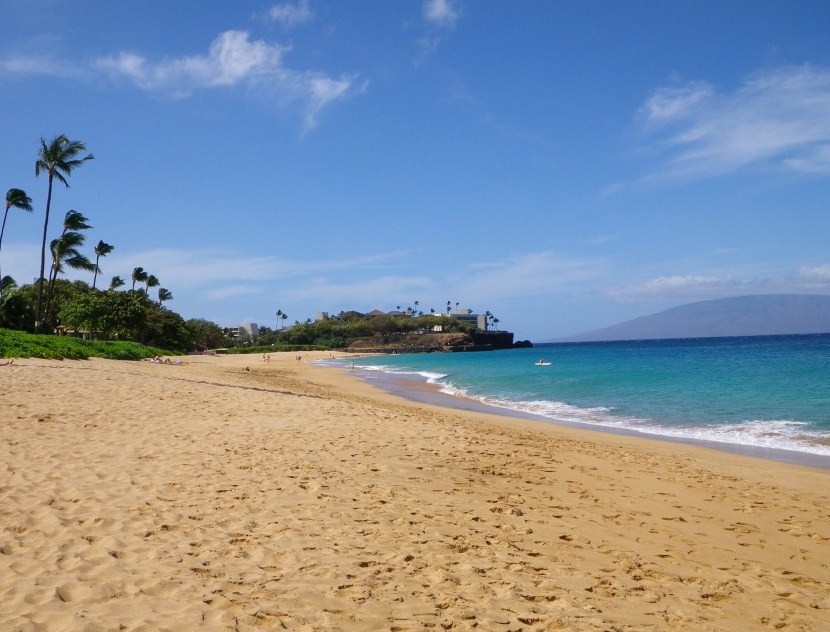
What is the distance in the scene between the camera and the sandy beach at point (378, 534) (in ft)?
12.5

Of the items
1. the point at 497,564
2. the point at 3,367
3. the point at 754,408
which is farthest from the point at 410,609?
the point at 754,408

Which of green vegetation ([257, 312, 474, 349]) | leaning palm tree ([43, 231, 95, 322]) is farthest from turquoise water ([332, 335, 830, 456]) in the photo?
green vegetation ([257, 312, 474, 349])

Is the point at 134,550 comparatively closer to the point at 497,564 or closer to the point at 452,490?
the point at 497,564

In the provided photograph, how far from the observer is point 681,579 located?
190 inches

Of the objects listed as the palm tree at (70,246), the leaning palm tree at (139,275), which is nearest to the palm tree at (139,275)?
the leaning palm tree at (139,275)

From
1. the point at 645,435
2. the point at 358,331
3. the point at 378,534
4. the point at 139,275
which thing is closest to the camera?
the point at 378,534

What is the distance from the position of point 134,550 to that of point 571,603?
11.0 ft

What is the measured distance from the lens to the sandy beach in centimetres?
380

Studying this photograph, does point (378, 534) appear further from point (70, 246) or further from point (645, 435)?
point (70, 246)

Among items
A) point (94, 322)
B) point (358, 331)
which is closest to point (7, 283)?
point (94, 322)

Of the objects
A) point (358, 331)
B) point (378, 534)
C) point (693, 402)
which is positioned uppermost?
point (358, 331)

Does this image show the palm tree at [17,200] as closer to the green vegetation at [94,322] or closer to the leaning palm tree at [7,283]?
the green vegetation at [94,322]

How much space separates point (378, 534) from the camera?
528cm

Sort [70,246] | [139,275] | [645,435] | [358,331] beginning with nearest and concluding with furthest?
1. [645,435]
2. [70,246]
3. [139,275]
4. [358,331]
